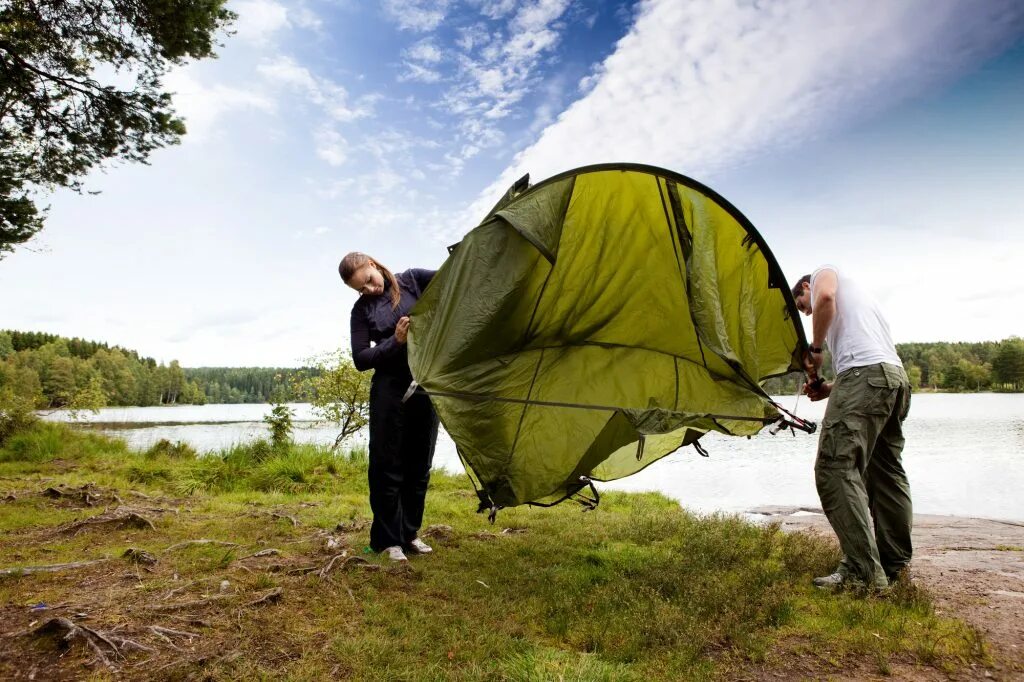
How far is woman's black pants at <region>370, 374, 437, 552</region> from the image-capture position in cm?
393

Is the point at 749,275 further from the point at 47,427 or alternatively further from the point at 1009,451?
the point at 1009,451

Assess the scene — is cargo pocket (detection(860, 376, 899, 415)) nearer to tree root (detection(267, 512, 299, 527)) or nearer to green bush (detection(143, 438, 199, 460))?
tree root (detection(267, 512, 299, 527))

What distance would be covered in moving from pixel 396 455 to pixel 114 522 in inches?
120

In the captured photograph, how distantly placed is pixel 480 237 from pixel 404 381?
121 cm

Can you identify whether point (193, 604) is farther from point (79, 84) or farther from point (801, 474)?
point (801, 474)

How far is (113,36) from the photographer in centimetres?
719

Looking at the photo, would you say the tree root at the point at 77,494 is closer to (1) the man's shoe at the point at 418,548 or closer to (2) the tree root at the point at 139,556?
(2) the tree root at the point at 139,556

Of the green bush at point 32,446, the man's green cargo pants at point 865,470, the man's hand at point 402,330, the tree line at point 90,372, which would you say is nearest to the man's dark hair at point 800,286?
the man's green cargo pants at point 865,470

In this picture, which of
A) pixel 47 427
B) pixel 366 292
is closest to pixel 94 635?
pixel 366 292

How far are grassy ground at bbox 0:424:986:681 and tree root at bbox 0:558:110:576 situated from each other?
38mm

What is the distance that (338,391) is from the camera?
1307 cm

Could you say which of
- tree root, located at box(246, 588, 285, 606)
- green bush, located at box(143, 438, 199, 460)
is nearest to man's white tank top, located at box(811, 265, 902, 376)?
tree root, located at box(246, 588, 285, 606)

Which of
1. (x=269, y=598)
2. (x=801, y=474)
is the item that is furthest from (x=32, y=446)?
(x=801, y=474)

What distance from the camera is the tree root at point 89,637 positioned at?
2.43m
